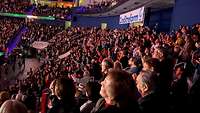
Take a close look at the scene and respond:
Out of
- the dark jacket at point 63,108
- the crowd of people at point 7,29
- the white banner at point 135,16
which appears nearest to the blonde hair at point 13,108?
the dark jacket at point 63,108

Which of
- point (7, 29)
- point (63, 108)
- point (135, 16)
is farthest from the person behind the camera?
point (7, 29)

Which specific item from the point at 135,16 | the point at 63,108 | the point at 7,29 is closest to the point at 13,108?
the point at 63,108

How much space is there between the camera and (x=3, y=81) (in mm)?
27812

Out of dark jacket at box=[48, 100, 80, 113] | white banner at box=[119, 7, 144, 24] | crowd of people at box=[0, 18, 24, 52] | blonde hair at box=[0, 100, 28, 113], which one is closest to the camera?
blonde hair at box=[0, 100, 28, 113]

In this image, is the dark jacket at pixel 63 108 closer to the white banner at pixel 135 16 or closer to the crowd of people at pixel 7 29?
the white banner at pixel 135 16

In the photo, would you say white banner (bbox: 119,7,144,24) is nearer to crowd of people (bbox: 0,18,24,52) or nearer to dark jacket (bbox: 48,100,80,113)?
dark jacket (bbox: 48,100,80,113)

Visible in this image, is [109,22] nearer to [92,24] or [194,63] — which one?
[92,24]

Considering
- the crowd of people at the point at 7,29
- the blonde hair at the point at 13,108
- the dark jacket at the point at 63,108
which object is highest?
the blonde hair at the point at 13,108

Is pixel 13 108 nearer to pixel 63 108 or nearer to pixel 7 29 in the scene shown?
pixel 63 108

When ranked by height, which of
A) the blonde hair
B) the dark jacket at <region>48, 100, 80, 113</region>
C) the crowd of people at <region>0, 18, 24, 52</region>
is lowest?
the crowd of people at <region>0, 18, 24, 52</region>

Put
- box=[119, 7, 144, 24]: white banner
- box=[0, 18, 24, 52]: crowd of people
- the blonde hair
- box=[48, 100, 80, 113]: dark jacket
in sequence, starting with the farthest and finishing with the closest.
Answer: box=[0, 18, 24, 52]: crowd of people, box=[119, 7, 144, 24]: white banner, box=[48, 100, 80, 113]: dark jacket, the blonde hair

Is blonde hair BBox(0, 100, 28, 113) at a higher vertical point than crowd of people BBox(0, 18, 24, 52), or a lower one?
higher

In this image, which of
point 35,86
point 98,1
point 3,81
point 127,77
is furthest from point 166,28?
point 98,1

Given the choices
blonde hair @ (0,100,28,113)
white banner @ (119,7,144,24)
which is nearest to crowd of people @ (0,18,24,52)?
white banner @ (119,7,144,24)
